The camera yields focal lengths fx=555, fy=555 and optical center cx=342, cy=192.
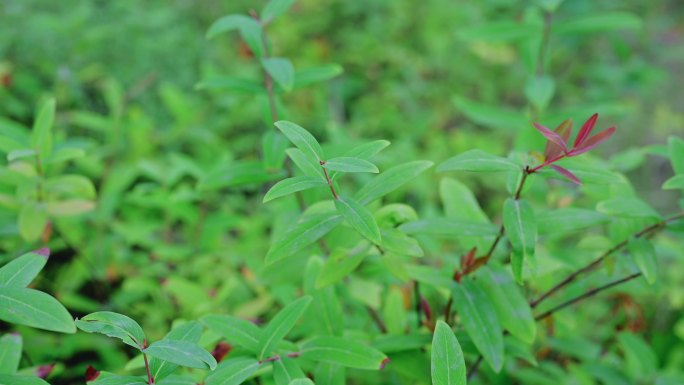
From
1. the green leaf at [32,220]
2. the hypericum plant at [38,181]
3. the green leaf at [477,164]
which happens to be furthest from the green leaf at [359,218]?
the green leaf at [32,220]

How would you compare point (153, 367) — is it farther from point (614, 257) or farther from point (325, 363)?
point (614, 257)

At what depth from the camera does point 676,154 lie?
104 cm

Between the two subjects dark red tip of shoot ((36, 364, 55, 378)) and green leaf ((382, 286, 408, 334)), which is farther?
green leaf ((382, 286, 408, 334))

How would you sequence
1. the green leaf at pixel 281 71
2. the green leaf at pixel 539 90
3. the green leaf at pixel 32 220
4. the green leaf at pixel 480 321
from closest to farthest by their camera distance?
the green leaf at pixel 480 321, the green leaf at pixel 281 71, the green leaf at pixel 32 220, the green leaf at pixel 539 90

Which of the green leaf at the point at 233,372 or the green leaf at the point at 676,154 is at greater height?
the green leaf at the point at 676,154

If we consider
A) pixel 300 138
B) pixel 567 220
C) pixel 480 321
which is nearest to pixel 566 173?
pixel 567 220

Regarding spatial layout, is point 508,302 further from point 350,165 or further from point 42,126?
point 42,126

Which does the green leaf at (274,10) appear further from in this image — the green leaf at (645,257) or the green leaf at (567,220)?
the green leaf at (645,257)

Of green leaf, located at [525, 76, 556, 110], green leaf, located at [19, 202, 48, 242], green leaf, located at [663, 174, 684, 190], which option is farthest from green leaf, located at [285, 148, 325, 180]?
green leaf, located at [525, 76, 556, 110]

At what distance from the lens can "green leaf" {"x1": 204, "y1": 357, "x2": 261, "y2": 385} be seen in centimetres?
83

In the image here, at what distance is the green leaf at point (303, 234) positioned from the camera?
0.90 meters

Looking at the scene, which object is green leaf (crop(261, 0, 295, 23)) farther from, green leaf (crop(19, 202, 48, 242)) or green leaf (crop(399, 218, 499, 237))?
green leaf (crop(19, 202, 48, 242))

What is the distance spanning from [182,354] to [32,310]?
225mm

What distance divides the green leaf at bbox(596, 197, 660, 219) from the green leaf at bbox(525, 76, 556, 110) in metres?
0.51
